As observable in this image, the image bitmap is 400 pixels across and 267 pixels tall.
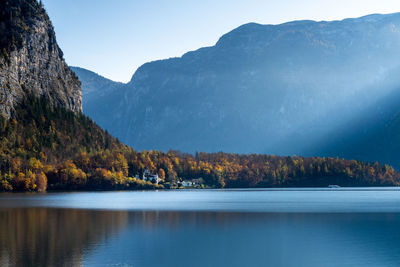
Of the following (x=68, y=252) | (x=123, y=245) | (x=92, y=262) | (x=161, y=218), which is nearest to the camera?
(x=92, y=262)

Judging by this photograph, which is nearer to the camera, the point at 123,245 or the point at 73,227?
the point at 123,245

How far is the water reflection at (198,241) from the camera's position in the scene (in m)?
46.0

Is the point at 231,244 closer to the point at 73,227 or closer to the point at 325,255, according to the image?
the point at 325,255

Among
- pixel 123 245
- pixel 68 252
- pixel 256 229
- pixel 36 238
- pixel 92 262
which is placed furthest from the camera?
pixel 256 229

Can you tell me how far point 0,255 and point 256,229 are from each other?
33.3 metres

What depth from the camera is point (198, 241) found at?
57.5 metres

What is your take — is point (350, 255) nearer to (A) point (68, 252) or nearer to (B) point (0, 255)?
(A) point (68, 252)

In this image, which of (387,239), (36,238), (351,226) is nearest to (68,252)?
(36,238)

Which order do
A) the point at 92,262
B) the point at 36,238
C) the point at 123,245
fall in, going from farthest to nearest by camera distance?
the point at 36,238
the point at 123,245
the point at 92,262

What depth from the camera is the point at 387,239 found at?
59688 mm

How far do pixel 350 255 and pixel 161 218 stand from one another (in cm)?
4062

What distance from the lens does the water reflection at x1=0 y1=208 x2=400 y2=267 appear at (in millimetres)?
46031

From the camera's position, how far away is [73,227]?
6906 centimetres

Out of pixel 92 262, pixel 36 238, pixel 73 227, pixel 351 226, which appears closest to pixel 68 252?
pixel 92 262
